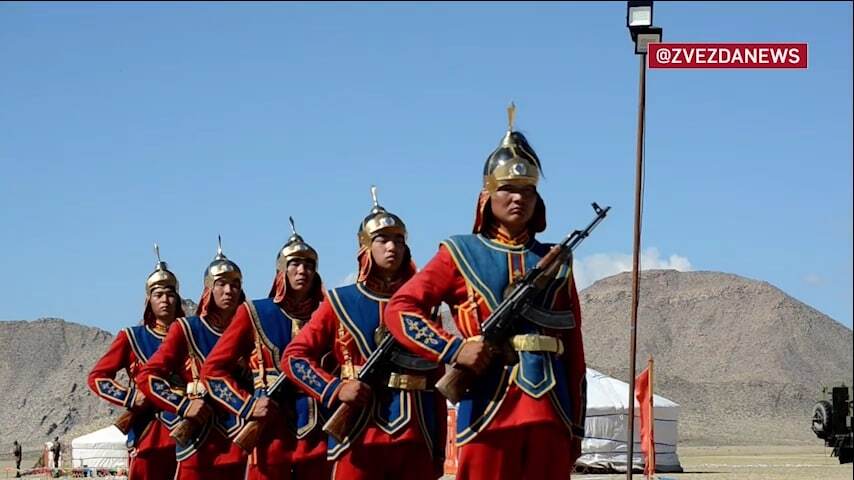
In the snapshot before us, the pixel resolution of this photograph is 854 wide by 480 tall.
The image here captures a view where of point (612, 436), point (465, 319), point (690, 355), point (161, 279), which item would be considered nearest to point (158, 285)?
point (161, 279)

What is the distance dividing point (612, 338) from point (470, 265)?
12715cm

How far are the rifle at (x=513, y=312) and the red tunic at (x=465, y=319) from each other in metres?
0.14

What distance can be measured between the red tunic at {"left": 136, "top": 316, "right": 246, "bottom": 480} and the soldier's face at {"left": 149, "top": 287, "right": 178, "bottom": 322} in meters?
1.23

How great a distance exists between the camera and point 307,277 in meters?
11.7

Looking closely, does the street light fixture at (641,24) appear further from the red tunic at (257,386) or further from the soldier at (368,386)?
the red tunic at (257,386)

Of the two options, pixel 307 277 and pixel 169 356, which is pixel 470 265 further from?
pixel 169 356

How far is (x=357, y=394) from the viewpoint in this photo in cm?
1011

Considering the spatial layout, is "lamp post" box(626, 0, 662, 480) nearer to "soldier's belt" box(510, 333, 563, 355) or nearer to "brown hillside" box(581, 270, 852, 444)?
"soldier's belt" box(510, 333, 563, 355)

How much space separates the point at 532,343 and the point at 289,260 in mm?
3344

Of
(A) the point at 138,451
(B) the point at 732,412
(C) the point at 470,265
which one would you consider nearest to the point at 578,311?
(C) the point at 470,265

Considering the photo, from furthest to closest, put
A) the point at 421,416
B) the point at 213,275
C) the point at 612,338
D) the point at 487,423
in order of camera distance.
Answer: the point at 612,338
the point at 213,275
the point at 421,416
the point at 487,423

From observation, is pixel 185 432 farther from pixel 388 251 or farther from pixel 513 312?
pixel 513 312

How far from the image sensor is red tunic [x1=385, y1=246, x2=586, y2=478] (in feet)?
28.7

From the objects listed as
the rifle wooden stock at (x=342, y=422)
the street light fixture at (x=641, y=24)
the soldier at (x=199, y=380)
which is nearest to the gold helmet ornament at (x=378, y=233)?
the rifle wooden stock at (x=342, y=422)
